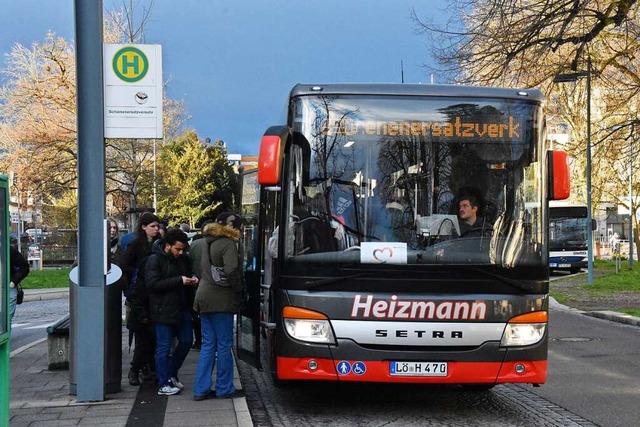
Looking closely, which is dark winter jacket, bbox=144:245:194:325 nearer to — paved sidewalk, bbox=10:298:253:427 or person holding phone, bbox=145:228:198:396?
person holding phone, bbox=145:228:198:396

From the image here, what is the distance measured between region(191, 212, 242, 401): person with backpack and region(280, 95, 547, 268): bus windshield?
0.80m

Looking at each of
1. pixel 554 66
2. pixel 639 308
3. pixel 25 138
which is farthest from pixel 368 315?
pixel 25 138

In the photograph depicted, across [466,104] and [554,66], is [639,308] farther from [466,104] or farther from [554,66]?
[466,104]

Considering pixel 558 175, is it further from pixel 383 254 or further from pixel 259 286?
pixel 259 286

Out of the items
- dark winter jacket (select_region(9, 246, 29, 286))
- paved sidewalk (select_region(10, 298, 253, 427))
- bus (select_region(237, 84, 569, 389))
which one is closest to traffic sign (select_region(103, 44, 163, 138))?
bus (select_region(237, 84, 569, 389))

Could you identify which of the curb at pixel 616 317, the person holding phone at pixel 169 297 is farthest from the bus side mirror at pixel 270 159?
the curb at pixel 616 317

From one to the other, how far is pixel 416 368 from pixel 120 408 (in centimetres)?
275

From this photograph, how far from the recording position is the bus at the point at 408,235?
A: 6914mm

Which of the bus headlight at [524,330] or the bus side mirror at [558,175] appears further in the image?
the bus side mirror at [558,175]

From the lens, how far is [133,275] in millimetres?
9234

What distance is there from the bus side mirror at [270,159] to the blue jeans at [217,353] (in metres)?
1.66

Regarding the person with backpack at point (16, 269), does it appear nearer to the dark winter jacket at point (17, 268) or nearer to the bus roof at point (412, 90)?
the dark winter jacket at point (17, 268)

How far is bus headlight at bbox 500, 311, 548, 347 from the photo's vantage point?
701cm

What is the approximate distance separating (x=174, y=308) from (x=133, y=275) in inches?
61.6
